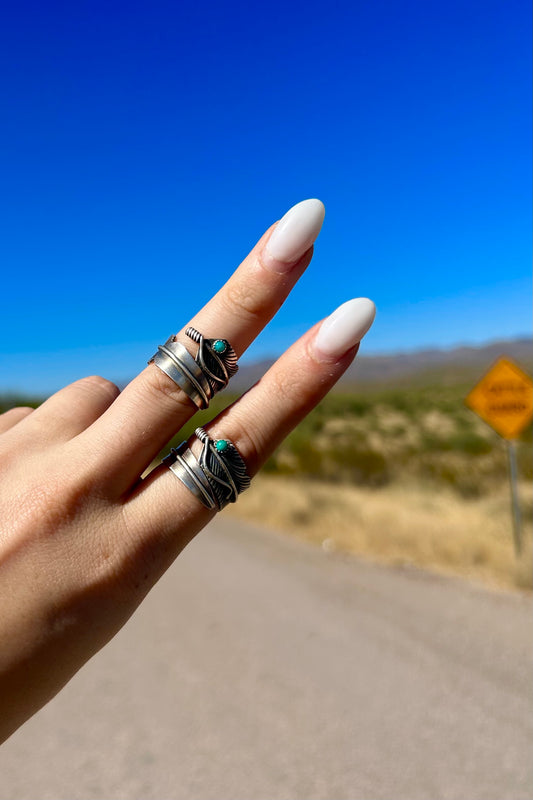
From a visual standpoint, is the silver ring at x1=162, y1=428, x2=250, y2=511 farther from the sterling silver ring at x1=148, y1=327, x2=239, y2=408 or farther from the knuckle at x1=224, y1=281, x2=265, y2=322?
the knuckle at x1=224, y1=281, x2=265, y2=322

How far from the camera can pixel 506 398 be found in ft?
23.4

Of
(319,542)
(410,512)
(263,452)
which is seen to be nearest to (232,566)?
(319,542)

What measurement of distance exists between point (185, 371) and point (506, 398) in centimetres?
637

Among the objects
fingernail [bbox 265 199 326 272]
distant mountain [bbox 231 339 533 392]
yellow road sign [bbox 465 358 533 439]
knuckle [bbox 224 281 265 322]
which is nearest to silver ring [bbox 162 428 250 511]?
knuckle [bbox 224 281 265 322]

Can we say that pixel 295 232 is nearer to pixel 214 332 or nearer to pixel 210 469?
pixel 214 332

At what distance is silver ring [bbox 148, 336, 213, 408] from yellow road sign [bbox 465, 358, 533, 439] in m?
6.13

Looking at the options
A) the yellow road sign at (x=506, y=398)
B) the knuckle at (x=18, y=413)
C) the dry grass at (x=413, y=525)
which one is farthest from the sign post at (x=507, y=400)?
the knuckle at (x=18, y=413)

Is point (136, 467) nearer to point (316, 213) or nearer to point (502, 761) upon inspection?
point (316, 213)

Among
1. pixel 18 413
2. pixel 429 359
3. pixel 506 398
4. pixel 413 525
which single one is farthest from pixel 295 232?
pixel 429 359

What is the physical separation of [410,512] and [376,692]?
5.48 metres

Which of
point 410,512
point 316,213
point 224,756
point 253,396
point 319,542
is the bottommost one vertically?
point 410,512

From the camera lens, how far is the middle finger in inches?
51.5

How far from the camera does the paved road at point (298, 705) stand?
330 centimetres

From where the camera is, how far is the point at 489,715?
3799 millimetres
